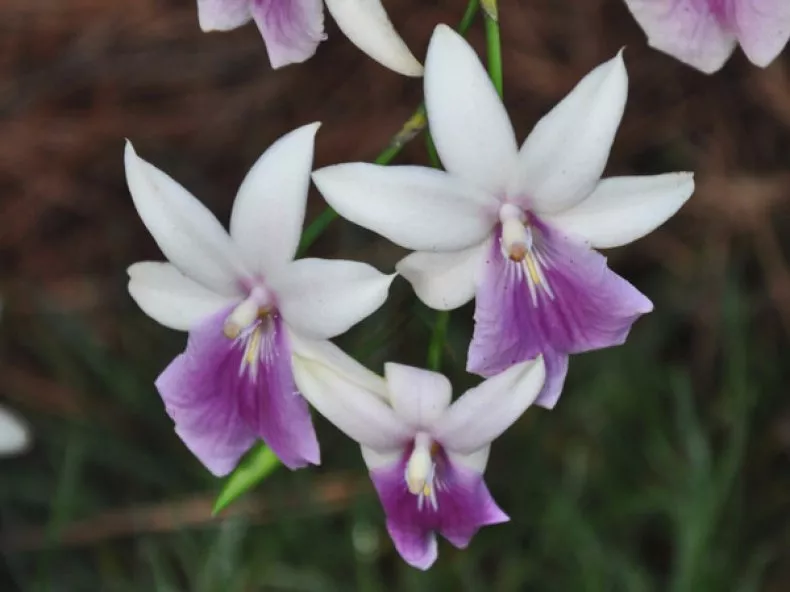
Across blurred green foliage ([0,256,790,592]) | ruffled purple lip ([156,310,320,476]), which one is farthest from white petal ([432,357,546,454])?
blurred green foliage ([0,256,790,592])

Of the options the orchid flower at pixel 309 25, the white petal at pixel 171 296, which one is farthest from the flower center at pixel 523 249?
the white petal at pixel 171 296

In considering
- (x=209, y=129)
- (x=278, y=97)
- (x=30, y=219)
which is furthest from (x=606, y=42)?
(x=30, y=219)

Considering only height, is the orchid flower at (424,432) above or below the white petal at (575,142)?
below

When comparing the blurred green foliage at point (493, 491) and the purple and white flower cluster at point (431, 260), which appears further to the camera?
the blurred green foliage at point (493, 491)

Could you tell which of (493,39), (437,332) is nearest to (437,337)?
(437,332)

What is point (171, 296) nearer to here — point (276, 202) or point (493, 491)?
point (276, 202)

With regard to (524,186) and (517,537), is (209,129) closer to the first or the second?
(517,537)

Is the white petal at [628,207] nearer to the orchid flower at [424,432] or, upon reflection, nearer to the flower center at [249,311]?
the orchid flower at [424,432]

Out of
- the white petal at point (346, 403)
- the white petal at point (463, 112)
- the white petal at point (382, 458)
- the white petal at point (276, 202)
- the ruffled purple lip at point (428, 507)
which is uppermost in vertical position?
the white petal at point (463, 112)
